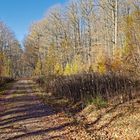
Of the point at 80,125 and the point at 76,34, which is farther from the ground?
the point at 76,34

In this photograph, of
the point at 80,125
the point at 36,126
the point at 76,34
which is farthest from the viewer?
the point at 76,34

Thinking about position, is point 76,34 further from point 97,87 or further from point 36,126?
point 36,126

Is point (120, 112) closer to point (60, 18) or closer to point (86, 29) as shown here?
point (86, 29)

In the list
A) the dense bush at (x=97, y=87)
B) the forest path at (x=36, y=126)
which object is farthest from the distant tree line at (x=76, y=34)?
the forest path at (x=36, y=126)

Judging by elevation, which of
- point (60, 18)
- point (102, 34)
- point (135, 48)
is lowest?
point (135, 48)

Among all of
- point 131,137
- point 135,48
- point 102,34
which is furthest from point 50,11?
point 131,137

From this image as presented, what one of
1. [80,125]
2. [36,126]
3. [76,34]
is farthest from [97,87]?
[76,34]

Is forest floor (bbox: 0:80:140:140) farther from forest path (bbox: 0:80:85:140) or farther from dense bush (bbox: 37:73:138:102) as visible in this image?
dense bush (bbox: 37:73:138:102)

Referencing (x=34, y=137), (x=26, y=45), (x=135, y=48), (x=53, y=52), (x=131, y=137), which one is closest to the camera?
(x=131, y=137)

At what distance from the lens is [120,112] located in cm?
1397

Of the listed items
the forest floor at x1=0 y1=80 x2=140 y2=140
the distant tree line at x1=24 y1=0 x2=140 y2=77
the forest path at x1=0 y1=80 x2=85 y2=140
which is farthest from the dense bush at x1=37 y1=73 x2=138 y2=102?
the distant tree line at x1=24 y1=0 x2=140 y2=77

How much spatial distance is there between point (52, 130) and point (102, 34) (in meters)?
48.7

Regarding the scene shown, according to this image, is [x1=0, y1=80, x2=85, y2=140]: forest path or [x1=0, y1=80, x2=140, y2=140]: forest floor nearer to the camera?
[x1=0, y1=80, x2=140, y2=140]: forest floor

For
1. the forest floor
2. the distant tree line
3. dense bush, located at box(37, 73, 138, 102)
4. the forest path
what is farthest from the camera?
the distant tree line
